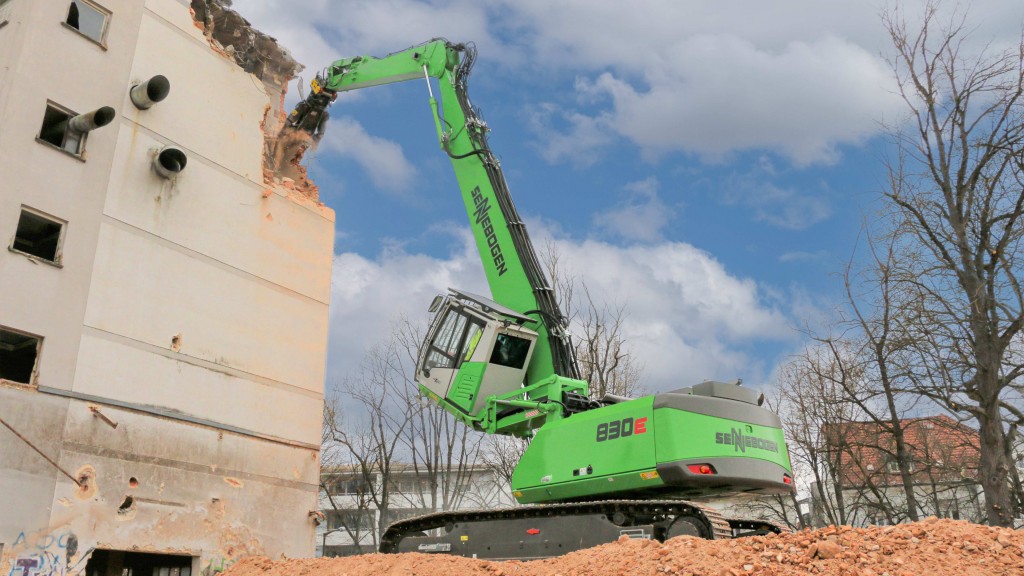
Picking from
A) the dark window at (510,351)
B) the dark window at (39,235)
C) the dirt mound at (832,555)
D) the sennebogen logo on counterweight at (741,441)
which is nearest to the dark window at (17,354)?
the dark window at (39,235)

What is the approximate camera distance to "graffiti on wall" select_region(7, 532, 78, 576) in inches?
456

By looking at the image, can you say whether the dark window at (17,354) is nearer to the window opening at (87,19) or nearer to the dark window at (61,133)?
the dark window at (61,133)

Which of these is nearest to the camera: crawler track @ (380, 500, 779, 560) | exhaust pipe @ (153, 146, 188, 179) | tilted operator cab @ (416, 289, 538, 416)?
crawler track @ (380, 500, 779, 560)

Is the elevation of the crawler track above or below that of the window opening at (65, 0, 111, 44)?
below

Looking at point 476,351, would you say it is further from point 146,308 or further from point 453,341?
point 146,308

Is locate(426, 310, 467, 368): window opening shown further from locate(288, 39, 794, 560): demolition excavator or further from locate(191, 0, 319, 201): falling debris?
locate(191, 0, 319, 201): falling debris

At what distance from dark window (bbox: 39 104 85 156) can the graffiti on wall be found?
6.11m

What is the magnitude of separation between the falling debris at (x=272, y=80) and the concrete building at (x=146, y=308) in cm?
74

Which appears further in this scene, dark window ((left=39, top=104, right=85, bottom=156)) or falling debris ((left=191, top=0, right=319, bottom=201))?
falling debris ((left=191, top=0, right=319, bottom=201))

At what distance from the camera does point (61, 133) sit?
13.9 meters

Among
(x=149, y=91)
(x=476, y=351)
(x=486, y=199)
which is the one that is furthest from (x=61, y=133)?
(x=476, y=351)

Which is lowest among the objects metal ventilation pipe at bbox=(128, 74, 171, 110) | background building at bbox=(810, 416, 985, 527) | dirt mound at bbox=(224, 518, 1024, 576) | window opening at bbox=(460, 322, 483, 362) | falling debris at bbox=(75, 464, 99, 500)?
dirt mound at bbox=(224, 518, 1024, 576)

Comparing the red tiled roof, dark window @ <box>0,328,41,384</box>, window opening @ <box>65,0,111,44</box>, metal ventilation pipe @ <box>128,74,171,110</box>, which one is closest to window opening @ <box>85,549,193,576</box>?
dark window @ <box>0,328,41,384</box>

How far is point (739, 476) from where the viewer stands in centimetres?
1015
